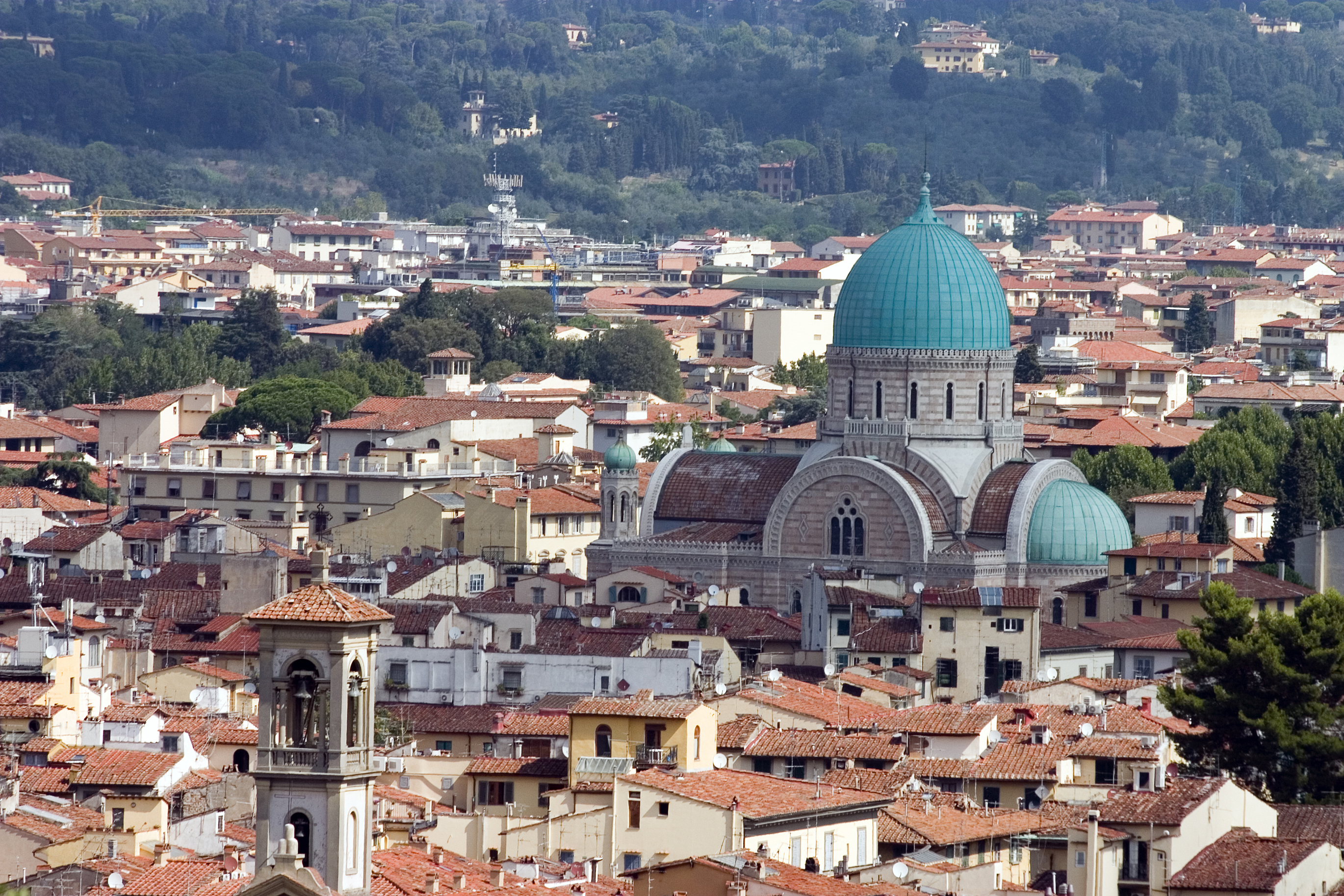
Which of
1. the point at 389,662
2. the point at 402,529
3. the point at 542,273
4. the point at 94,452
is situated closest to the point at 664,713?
the point at 389,662

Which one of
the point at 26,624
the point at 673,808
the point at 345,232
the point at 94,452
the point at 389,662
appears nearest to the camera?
the point at 673,808

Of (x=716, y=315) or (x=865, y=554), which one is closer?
(x=865, y=554)

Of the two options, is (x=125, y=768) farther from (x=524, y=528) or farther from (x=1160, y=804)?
(x=524, y=528)

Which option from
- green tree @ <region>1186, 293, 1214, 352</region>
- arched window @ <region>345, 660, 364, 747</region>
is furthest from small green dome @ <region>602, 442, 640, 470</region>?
green tree @ <region>1186, 293, 1214, 352</region>

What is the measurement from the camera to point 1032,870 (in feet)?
132

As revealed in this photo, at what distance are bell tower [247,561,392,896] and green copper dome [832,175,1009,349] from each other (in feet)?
129

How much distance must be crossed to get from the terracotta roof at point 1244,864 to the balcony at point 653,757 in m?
6.21

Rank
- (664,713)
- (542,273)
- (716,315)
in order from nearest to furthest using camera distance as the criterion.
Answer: (664,713), (716,315), (542,273)

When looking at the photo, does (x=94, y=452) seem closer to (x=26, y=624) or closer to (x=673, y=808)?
(x=26, y=624)

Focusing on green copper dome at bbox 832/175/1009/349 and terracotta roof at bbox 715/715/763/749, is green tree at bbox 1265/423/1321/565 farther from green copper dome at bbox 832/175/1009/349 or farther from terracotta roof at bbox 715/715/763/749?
terracotta roof at bbox 715/715/763/749

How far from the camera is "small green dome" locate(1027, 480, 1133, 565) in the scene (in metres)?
67.8

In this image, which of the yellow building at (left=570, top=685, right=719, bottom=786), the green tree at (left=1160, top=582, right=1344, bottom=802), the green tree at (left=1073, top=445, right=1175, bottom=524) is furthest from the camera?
the green tree at (left=1073, top=445, right=1175, bottom=524)

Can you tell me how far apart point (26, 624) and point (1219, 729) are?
18984mm

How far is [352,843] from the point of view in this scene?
30.6m
